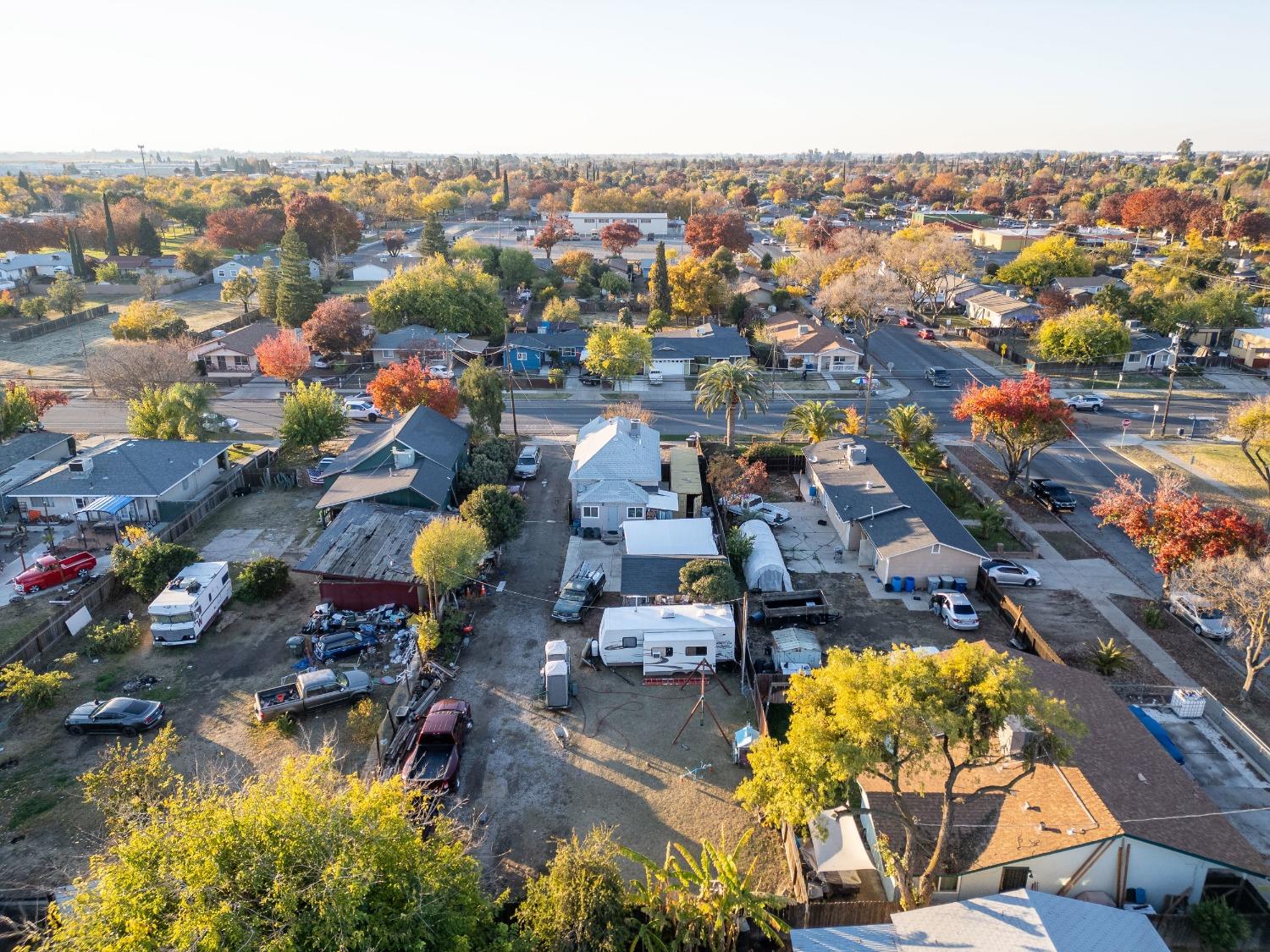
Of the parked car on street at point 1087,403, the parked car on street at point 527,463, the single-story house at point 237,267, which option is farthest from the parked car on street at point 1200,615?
the single-story house at point 237,267

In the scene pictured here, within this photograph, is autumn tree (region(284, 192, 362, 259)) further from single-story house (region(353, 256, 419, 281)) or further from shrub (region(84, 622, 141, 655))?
shrub (region(84, 622, 141, 655))

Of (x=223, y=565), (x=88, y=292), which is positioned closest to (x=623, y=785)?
(x=223, y=565)

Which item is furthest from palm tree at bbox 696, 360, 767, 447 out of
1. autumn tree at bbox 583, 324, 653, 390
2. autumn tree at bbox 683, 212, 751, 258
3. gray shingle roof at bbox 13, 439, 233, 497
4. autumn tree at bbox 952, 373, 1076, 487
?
autumn tree at bbox 683, 212, 751, 258

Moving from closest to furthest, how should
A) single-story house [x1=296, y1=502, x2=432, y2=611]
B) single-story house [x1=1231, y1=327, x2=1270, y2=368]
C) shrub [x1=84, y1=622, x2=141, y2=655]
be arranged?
shrub [x1=84, y1=622, x2=141, y2=655] < single-story house [x1=296, y1=502, x2=432, y2=611] < single-story house [x1=1231, y1=327, x2=1270, y2=368]

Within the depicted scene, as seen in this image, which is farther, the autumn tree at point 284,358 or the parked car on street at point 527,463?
the autumn tree at point 284,358

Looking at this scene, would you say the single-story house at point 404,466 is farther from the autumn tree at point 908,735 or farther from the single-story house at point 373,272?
the single-story house at point 373,272
